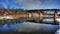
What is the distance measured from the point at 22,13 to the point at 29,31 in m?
0.32

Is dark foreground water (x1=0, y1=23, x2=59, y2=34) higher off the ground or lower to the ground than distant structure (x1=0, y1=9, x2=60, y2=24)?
lower

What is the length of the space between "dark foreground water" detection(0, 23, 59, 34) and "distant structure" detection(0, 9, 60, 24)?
75 mm

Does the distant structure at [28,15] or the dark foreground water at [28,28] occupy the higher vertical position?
the distant structure at [28,15]

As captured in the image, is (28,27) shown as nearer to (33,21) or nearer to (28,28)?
(28,28)

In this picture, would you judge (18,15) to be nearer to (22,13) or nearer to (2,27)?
(22,13)

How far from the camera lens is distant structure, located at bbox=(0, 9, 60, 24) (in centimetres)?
169

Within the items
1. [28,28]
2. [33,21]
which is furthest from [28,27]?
[33,21]

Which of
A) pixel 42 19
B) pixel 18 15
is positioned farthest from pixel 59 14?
pixel 18 15

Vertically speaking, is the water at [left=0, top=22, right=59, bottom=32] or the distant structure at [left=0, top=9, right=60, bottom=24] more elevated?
the distant structure at [left=0, top=9, right=60, bottom=24]

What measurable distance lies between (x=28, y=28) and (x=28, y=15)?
218 millimetres

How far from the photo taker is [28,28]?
1.72 metres

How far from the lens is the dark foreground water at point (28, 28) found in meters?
1.63

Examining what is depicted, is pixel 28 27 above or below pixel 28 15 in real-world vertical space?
below

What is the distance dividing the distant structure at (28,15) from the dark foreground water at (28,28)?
8 cm
